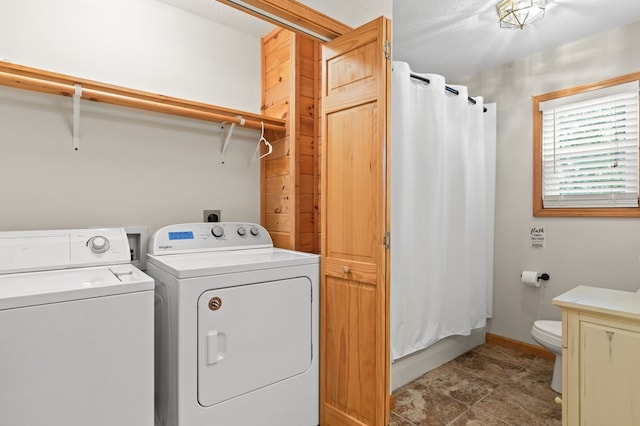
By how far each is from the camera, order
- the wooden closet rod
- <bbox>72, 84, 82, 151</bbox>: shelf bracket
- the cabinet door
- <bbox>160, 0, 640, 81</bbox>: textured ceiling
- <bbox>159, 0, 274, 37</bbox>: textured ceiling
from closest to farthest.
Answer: the cabinet door
the wooden closet rod
<bbox>72, 84, 82, 151</bbox>: shelf bracket
<bbox>159, 0, 274, 37</bbox>: textured ceiling
<bbox>160, 0, 640, 81</bbox>: textured ceiling

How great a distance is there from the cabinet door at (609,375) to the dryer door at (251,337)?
121cm

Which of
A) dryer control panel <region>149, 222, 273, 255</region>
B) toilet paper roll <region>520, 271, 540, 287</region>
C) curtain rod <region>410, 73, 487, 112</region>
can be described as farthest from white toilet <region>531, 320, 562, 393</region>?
dryer control panel <region>149, 222, 273, 255</region>

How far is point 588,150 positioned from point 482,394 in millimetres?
1860

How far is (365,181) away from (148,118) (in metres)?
1.30

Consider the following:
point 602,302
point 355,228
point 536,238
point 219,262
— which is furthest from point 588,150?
point 219,262

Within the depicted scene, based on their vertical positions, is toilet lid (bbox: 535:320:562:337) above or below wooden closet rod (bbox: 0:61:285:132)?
below

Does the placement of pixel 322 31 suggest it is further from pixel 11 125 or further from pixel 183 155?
pixel 11 125

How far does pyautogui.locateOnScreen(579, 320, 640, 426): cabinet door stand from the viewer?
139cm

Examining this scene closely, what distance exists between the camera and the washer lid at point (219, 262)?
56.8 inches

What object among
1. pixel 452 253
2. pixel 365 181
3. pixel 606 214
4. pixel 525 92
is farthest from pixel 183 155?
pixel 606 214

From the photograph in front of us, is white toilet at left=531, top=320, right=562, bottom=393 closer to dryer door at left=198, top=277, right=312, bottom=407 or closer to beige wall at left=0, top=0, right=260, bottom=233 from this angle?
dryer door at left=198, top=277, right=312, bottom=407

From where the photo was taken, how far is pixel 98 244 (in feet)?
5.54

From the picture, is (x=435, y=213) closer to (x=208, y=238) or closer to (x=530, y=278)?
(x=530, y=278)

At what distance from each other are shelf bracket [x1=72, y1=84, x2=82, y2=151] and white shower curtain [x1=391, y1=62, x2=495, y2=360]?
1.65 metres
